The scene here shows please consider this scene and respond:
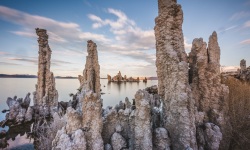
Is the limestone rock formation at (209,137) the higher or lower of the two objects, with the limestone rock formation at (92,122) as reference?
lower

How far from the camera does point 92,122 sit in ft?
24.2

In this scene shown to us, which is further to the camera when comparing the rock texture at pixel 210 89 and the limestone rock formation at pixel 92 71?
the limestone rock formation at pixel 92 71

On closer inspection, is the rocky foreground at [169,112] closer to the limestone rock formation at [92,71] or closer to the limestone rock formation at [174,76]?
the limestone rock formation at [174,76]

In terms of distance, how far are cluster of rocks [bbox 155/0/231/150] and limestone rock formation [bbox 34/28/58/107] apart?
24.5 meters

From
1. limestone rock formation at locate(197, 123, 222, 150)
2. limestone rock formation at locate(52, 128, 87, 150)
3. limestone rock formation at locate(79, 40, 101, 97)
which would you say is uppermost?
limestone rock formation at locate(79, 40, 101, 97)

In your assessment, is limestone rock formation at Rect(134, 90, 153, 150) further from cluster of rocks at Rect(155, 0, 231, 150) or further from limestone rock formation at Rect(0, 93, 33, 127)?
limestone rock formation at Rect(0, 93, 33, 127)

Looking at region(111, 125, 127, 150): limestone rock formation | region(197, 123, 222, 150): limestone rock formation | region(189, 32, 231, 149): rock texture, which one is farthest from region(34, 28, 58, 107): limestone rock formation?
region(197, 123, 222, 150): limestone rock formation

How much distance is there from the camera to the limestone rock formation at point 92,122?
7.13m

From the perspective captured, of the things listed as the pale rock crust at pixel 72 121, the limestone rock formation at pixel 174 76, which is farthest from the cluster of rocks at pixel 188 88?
the pale rock crust at pixel 72 121

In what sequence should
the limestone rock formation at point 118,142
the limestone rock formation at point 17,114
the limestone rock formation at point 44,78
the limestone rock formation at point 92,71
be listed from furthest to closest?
the limestone rock formation at point 44,78 < the limestone rock formation at point 17,114 < the limestone rock formation at point 92,71 < the limestone rock formation at point 118,142

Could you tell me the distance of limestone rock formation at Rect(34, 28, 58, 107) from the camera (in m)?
29.4

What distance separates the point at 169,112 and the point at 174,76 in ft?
5.91

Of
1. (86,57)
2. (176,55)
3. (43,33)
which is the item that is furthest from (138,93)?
(43,33)

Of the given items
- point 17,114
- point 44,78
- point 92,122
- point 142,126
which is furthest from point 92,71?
point 17,114
